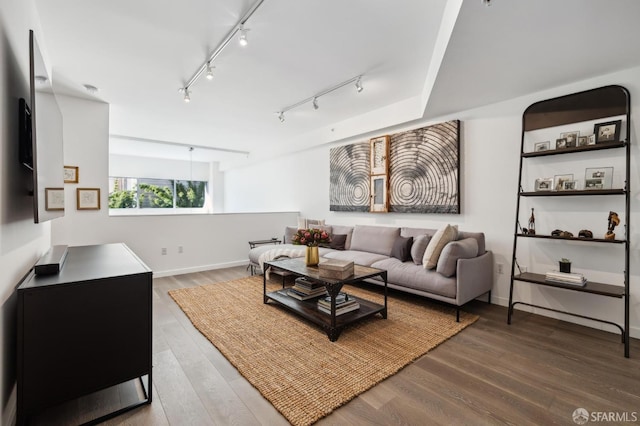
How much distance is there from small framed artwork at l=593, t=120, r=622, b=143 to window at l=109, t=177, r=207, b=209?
31.7ft

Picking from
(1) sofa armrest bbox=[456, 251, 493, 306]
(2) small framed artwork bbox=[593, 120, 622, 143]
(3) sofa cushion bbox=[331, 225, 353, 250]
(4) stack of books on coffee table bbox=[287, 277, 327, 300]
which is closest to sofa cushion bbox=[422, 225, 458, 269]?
(1) sofa armrest bbox=[456, 251, 493, 306]

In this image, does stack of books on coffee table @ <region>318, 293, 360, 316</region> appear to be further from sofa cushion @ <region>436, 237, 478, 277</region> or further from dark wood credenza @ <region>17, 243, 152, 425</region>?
dark wood credenza @ <region>17, 243, 152, 425</region>

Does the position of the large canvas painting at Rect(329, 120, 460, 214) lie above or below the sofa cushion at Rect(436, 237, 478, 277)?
above

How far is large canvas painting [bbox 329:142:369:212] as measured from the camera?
4.90m

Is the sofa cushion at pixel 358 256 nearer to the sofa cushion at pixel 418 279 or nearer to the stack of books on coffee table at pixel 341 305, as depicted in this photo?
the sofa cushion at pixel 418 279

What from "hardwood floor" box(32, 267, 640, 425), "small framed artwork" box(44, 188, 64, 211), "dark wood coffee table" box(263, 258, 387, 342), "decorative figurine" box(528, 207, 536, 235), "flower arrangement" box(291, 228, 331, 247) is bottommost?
"hardwood floor" box(32, 267, 640, 425)

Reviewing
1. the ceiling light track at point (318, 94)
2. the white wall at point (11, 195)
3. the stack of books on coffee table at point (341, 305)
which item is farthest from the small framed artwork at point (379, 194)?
the white wall at point (11, 195)

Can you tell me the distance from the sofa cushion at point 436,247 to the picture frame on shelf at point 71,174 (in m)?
4.68

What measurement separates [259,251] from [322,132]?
2.56 meters

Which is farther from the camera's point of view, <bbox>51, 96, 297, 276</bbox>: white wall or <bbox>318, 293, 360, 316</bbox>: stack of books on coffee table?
<bbox>51, 96, 297, 276</bbox>: white wall


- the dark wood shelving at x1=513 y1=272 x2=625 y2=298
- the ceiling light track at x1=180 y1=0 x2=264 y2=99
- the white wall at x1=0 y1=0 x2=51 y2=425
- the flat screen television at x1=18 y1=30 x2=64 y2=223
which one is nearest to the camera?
the white wall at x1=0 y1=0 x2=51 y2=425

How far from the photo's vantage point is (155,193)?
896 centimetres

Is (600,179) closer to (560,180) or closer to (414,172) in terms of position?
(560,180)

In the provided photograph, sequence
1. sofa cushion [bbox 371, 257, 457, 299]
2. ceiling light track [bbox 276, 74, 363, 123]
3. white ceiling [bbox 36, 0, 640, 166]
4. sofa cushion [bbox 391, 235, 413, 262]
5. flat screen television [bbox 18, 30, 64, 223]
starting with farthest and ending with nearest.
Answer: sofa cushion [bbox 391, 235, 413, 262] < ceiling light track [bbox 276, 74, 363, 123] < sofa cushion [bbox 371, 257, 457, 299] < white ceiling [bbox 36, 0, 640, 166] < flat screen television [bbox 18, 30, 64, 223]
